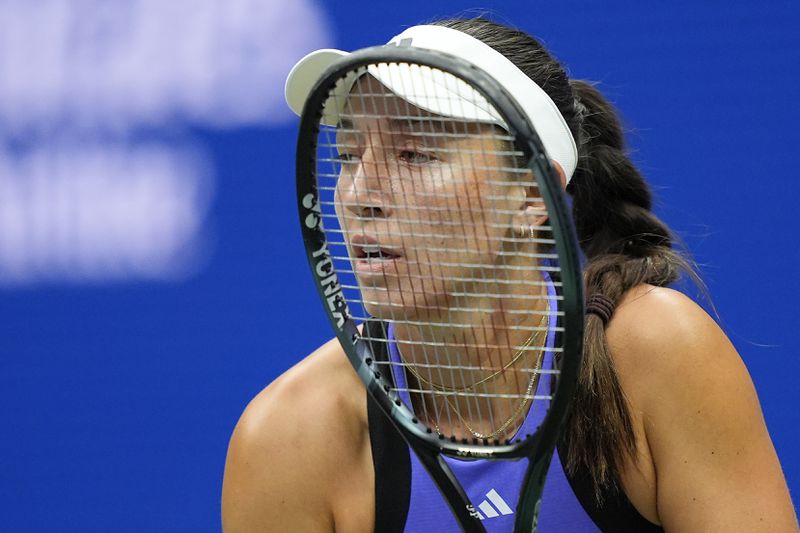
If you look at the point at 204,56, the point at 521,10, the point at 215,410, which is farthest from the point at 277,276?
the point at 521,10

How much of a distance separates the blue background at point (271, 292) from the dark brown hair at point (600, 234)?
511 mm

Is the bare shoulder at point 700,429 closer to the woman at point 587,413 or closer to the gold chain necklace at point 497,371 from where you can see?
the woman at point 587,413

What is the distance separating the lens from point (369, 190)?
47.6 inches

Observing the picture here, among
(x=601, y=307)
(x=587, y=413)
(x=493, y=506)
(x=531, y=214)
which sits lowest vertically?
(x=493, y=506)

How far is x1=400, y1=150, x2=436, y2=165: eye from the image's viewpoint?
3.94 ft

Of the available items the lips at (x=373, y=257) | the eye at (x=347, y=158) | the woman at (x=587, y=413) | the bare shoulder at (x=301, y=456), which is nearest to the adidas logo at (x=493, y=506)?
the woman at (x=587, y=413)

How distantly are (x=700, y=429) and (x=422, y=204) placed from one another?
389mm

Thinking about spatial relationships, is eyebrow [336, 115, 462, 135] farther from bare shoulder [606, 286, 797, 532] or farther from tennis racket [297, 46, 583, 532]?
bare shoulder [606, 286, 797, 532]

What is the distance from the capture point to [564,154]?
4.31 feet

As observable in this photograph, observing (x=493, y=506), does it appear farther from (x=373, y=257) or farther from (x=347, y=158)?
(x=347, y=158)

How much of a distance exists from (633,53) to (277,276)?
751 mm

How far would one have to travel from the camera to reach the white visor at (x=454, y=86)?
1.16m

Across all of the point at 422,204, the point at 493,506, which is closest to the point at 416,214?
the point at 422,204

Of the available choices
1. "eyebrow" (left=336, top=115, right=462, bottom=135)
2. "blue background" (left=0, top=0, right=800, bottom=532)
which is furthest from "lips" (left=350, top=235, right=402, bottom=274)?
"blue background" (left=0, top=0, right=800, bottom=532)
